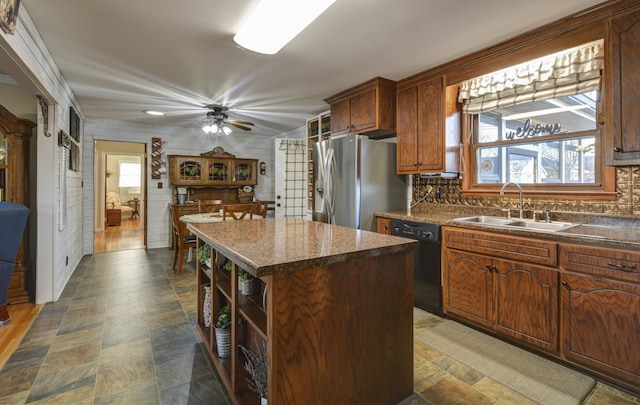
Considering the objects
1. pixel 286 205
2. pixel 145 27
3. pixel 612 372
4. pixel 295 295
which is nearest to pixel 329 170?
pixel 286 205

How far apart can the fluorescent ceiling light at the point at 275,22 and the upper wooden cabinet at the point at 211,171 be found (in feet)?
12.5

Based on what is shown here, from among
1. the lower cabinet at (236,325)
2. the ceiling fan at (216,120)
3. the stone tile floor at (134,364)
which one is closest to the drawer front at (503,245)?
the stone tile floor at (134,364)

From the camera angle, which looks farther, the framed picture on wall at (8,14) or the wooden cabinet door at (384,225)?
the wooden cabinet door at (384,225)

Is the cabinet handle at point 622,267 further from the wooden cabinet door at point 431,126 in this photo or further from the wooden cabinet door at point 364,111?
the wooden cabinet door at point 364,111

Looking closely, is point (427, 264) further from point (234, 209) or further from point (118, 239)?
point (118, 239)

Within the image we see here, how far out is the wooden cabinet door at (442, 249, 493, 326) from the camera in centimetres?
230

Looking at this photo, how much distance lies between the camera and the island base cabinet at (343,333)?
120 centimetres

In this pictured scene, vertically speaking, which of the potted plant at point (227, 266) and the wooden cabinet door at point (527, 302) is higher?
the potted plant at point (227, 266)

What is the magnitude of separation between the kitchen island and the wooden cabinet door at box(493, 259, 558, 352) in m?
1.00

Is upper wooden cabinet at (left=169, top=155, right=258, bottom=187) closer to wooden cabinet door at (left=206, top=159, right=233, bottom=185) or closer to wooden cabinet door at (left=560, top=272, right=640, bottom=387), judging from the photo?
wooden cabinet door at (left=206, top=159, right=233, bottom=185)

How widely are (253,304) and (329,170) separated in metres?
2.27

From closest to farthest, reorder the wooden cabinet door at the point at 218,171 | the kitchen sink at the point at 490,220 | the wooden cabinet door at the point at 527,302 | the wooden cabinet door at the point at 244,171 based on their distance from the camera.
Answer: the wooden cabinet door at the point at 527,302
the kitchen sink at the point at 490,220
the wooden cabinet door at the point at 218,171
the wooden cabinet door at the point at 244,171

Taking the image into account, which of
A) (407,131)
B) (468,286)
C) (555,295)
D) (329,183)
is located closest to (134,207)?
(329,183)

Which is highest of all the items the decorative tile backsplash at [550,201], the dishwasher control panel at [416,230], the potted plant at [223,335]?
the decorative tile backsplash at [550,201]
